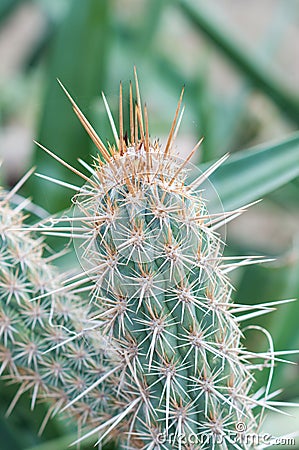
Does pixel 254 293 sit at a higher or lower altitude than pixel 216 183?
lower

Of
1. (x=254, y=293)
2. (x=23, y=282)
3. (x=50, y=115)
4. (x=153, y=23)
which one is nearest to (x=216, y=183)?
(x=254, y=293)

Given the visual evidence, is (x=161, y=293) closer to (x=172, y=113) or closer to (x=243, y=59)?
(x=243, y=59)

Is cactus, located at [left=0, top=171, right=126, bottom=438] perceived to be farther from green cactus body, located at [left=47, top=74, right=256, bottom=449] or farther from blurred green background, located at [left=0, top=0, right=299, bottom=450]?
blurred green background, located at [left=0, top=0, right=299, bottom=450]

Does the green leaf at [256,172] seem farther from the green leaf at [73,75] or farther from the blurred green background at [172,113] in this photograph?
the green leaf at [73,75]

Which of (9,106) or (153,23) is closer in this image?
(153,23)

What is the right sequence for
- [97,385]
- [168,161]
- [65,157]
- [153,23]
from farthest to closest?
[153,23] → [65,157] → [97,385] → [168,161]

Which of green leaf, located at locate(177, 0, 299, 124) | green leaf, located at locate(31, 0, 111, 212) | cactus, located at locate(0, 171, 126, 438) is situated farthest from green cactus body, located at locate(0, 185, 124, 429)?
green leaf, located at locate(177, 0, 299, 124)

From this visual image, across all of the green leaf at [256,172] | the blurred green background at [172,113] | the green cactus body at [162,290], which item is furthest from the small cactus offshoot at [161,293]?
the green leaf at [256,172]

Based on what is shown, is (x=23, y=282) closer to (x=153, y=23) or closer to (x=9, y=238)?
(x=9, y=238)
